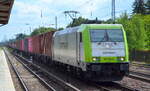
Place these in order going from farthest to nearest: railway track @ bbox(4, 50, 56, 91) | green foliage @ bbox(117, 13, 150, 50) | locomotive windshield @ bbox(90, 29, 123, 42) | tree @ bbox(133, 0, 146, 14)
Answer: tree @ bbox(133, 0, 146, 14) → green foliage @ bbox(117, 13, 150, 50) → railway track @ bbox(4, 50, 56, 91) → locomotive windshield @ bbox(90, 29, 123, 42)

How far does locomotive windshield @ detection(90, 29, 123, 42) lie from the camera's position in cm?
1633

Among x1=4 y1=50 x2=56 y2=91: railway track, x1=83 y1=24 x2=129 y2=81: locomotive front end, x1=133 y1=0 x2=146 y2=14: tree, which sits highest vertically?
x1=133 y1=0 x2=146 y2=14: tree

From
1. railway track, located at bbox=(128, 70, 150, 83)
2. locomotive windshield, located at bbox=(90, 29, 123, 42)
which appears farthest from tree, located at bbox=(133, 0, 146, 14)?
locomotive windshield, located at bbox=(90, 29, 123, 42)

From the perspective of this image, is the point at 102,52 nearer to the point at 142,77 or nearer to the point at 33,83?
the point at 142,77

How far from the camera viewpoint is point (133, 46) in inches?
1817

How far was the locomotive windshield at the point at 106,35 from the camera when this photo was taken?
16328mm

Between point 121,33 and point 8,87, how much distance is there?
6.05m

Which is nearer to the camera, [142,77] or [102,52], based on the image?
[102,52]

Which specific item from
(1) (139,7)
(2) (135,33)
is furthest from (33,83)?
(1) (139,7)

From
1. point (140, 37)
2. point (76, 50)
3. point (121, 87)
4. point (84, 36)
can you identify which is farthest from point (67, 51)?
point (140, 37)

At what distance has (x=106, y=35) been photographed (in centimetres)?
1645

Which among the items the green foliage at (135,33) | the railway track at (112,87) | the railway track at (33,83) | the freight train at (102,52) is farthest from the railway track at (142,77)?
the green foliage at (135,33)

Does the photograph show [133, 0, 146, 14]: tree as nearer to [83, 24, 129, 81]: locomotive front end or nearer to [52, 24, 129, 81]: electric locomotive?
[52, 24, 129, 81]: electric locomotive

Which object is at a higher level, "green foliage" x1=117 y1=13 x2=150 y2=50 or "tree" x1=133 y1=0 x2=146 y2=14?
"tree" x1=133 y1=0 x2=146 y2=14
